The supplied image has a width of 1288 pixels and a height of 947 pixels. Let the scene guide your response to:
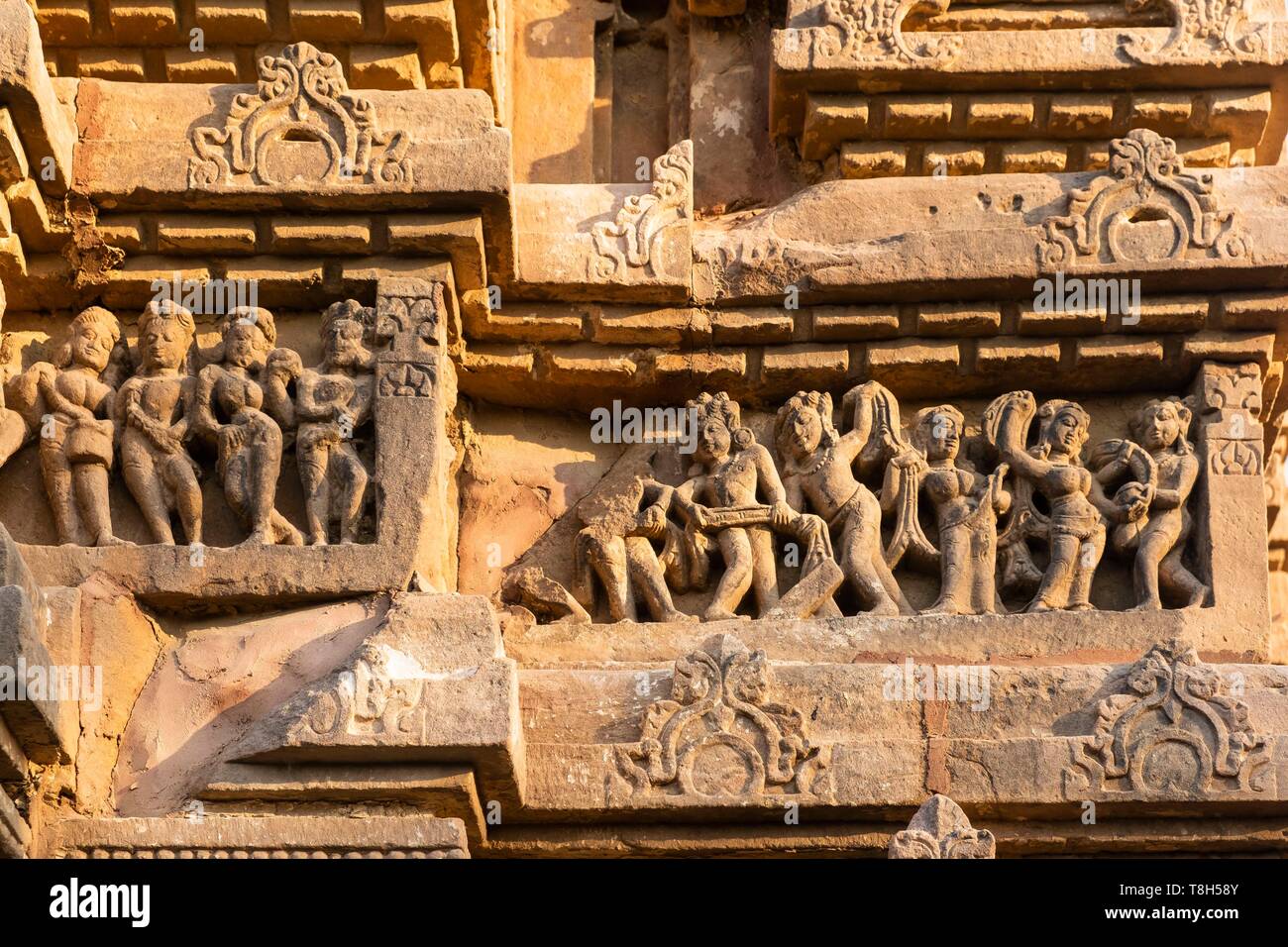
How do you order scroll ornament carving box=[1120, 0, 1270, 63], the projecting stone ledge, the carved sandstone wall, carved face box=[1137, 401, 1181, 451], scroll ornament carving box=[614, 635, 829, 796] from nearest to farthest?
the projecting stone ledge, the carved sandstone wall, scroll ornament carving box=[614, 635, 829, 796], carved face box=[1137, 401, 1181, 451], scroll ornament carving box=[1120, 0, 1270, 63]

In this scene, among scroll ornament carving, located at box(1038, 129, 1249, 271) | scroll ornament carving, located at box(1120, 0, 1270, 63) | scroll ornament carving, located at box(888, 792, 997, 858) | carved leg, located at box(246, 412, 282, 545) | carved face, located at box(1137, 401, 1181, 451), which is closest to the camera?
scroll ornament carving, located at box(888, 792, 997, 858)

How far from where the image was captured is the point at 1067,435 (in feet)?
35.2

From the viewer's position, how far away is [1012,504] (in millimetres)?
10672

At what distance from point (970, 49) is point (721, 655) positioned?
3.17m

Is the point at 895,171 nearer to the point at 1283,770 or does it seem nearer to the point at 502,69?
the point at 502,69

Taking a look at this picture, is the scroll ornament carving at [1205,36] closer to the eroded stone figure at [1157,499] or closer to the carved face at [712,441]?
the eroded stone figure at [1157,499]

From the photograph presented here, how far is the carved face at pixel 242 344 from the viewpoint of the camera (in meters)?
10.4

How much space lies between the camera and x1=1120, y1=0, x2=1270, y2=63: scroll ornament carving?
38.0ft

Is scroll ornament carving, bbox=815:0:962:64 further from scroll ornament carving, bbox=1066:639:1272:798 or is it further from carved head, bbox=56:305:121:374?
carved head, bbox=56:305:121:374

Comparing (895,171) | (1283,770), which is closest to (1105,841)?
(1283,770)

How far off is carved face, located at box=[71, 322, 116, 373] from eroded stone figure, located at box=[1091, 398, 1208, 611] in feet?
12.5

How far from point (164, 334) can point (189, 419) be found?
0.38 m

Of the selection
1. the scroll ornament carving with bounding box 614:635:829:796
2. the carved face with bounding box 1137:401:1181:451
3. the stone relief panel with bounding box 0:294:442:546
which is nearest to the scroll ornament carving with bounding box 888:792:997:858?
the scroll ornament carving with bounding box 614:635:829:796

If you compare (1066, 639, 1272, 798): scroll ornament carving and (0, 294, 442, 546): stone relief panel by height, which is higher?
(0, 294, 442, 546): stone relief panel
